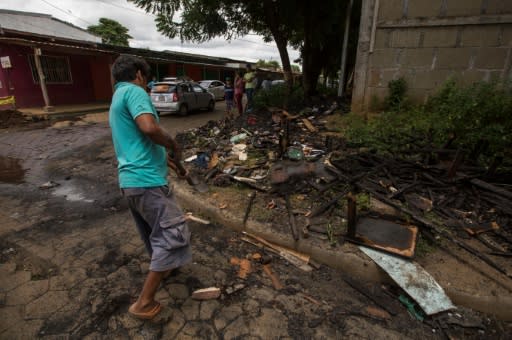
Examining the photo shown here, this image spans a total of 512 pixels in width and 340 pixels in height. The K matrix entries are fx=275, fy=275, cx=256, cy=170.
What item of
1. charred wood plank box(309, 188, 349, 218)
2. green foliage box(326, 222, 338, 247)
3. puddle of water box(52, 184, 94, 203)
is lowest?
puddle of water box(52, 184, 94, 203)

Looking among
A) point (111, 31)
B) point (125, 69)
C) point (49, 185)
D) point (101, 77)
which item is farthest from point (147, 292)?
point (111, 31)

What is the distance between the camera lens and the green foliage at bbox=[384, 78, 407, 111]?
6762 mm

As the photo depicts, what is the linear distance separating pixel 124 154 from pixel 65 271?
1634mm

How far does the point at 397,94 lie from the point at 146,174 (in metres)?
6.75

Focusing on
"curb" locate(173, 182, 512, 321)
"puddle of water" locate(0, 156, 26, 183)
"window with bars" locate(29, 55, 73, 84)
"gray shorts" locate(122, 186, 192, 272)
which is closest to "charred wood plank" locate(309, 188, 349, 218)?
"curb" locate(173, 182, 512, 321)

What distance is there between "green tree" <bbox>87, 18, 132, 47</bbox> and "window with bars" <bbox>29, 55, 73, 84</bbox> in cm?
2421

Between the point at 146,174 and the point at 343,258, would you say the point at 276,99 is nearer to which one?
the point at 343,258

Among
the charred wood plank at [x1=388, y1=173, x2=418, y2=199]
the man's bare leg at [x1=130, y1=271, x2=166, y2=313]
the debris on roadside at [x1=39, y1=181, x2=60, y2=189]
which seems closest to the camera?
the man's bare leg at [x1=130, y1=271, x2=166, y2=313]

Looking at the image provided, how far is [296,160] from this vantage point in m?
4.93

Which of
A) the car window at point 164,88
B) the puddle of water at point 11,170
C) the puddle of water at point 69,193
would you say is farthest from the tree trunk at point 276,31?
the puddle of water at point 11,170

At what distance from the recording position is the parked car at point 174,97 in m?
12.8

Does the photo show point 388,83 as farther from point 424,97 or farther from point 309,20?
point 309,20

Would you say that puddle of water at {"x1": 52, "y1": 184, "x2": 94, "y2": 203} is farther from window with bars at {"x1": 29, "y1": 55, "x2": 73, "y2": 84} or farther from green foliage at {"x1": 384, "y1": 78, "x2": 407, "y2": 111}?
window with bars at {"x1": 29, "y1": 55, "x2": 73, "y2": 84}

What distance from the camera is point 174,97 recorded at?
42.0ft
